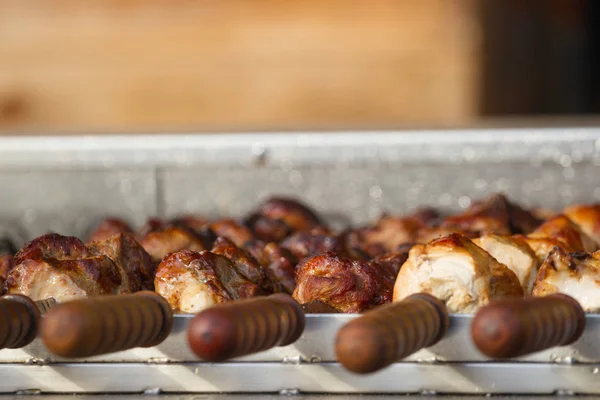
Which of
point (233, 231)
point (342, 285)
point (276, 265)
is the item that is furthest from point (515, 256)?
point (233, 231)

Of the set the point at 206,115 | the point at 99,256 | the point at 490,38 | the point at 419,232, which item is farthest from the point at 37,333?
the point at 490,38

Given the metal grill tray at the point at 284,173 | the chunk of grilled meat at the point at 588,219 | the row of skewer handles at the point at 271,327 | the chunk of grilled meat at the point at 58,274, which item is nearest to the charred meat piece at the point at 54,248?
the chunk of grilled meat at the point at 58,274

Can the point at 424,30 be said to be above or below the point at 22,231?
above

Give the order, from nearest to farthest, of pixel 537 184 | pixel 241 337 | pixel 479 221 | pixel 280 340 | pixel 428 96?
pixel 241 337
pixel 280 340
pixel 479 221
pixel 537 184
pixel 428 96

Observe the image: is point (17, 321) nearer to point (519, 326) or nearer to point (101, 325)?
point (101, 325)

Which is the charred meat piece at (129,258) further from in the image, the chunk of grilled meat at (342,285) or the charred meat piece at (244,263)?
the chunk of grilled meat at (342,285)

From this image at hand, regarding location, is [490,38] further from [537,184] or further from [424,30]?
[537,184]

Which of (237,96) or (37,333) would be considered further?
(237,96)
